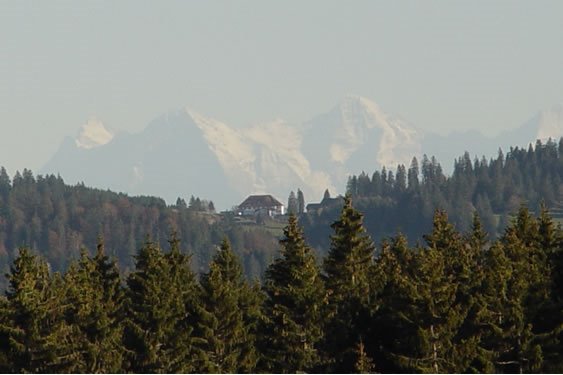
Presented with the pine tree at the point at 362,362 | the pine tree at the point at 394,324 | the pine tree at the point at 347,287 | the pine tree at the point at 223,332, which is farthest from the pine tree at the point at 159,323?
the pine tree at the point at 394,324

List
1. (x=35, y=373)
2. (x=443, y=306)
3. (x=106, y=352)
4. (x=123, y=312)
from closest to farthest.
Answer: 1. (x=443, y=306)
2. (x=35, y=373)
3. (x=106, y=352)
4. (x=123, y=312)

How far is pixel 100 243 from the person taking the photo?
93.8 meters

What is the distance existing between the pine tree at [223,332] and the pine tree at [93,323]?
507 cm

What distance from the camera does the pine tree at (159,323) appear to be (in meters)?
83.2

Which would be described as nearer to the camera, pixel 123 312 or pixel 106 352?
pixel 106 352

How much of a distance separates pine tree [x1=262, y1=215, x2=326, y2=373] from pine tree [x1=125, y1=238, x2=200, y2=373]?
14.3 feet

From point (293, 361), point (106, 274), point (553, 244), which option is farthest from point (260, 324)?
point (553, 244)

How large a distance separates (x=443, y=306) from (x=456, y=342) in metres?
3.89

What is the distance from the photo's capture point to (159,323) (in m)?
83.6

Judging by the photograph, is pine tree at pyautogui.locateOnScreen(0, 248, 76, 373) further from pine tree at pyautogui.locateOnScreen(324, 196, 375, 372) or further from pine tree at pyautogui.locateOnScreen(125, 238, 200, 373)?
pine tree at pyautogui.locateOnScreen(324, 196, 375, 372)

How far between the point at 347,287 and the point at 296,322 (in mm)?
6286

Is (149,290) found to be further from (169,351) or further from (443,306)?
(443,306)

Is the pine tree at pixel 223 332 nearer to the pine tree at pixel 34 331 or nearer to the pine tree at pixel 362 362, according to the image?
the pine tree at pixel 34 331

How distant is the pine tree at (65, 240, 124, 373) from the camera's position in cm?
8350
